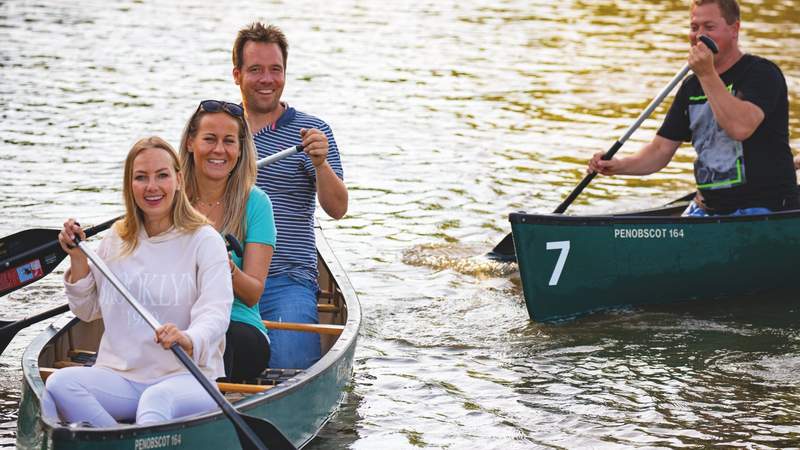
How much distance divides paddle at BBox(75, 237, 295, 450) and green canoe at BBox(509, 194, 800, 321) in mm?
2757

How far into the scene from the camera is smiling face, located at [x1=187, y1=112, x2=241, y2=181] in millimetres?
5301

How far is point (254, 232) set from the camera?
5320 millimetres

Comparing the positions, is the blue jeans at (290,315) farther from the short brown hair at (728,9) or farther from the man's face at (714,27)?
the short brown hair at (728,9)

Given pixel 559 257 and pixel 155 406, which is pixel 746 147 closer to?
pixel 559 257

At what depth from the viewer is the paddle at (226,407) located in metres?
4.47

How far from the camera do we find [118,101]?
46.0 ft

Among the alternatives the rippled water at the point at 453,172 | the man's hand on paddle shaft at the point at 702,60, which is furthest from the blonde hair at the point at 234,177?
the man's hand on paddle shaft at the point at 702,60

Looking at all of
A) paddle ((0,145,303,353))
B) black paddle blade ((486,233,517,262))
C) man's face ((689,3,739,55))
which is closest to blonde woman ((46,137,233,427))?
paddle ((0,145,303,353))

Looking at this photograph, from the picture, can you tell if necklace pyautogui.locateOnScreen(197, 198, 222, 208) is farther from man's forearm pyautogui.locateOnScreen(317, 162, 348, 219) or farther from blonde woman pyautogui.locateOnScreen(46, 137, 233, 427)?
man's forearm pyautogui.locateOnScreen(317, 162, 348, 219)

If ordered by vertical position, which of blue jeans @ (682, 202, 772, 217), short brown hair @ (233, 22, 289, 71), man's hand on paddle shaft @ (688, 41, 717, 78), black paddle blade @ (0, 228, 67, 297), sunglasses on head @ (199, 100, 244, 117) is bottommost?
blue jeans @ (682, 202, 772, 217)

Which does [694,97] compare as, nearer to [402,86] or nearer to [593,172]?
[593,172]

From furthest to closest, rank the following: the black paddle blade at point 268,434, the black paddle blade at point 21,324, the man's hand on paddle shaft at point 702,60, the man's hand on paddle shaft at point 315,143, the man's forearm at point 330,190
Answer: the man's hand on paddle shaft at point 702,60 < the black paddle blade at point 21,324 < the man's forearm at point 330,190 < the man's hand on paddle shaft at point 315,143 < the black paddle blade at point 268,434

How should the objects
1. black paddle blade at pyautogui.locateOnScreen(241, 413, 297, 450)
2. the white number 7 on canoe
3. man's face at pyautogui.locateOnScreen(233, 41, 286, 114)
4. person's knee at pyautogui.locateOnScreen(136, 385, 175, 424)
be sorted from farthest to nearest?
the white number 7 on canoe < man's face at pyautogui.locateOnScreen(233, 41, 286, 114) < black paddle blade at pyautogui.locateOnScreen(241, 413, 297, 450) < person's knee at pyautogui.locateOnScreen(136, 385, 175, 424)

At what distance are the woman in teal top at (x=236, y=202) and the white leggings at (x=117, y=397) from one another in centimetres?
61
